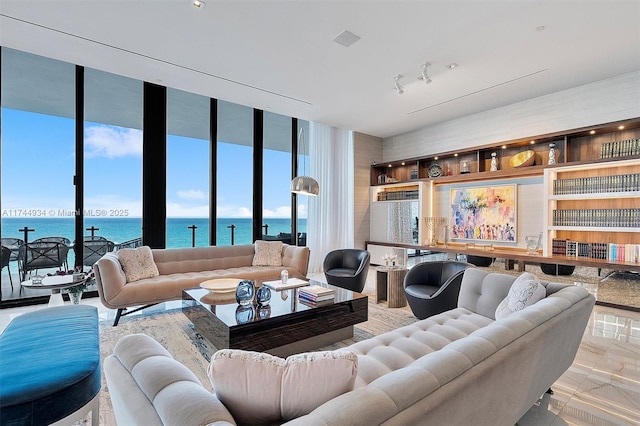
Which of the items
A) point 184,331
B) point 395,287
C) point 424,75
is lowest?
point 184,331

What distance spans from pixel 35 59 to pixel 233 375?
559cm

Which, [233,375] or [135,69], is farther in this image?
[135,69]

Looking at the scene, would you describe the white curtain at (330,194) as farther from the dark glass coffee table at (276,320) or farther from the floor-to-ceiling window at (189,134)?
the dark glass coffee table at (276,320)

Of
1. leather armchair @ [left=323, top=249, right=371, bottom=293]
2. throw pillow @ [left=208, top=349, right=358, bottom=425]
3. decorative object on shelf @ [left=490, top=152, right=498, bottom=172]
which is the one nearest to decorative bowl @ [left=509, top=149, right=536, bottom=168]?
decorative object on shelf @ [left=490, top=152, right=498, bottom=172]

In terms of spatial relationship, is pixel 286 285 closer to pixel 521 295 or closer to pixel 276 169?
pixel 521 295

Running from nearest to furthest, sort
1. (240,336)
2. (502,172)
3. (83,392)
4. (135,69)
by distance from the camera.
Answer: (83,392)
(240,336)
(135,69)
(502,172)

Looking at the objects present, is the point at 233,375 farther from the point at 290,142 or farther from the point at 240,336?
the point at 290,142

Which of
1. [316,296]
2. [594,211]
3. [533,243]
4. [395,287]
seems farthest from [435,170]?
[316,296]

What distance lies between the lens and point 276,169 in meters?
6.73

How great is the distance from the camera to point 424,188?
604 cm

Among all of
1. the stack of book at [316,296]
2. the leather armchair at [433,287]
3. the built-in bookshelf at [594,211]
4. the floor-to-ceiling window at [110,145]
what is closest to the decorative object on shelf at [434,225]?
the built-in bookshelf at [594,211]

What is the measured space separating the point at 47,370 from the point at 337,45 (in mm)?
3508

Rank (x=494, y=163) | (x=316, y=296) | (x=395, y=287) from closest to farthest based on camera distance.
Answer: (x=316, y=296)
(x=395, y=287)
(x=494, y=163)

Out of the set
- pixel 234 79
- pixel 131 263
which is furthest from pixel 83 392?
pixel 234 79
